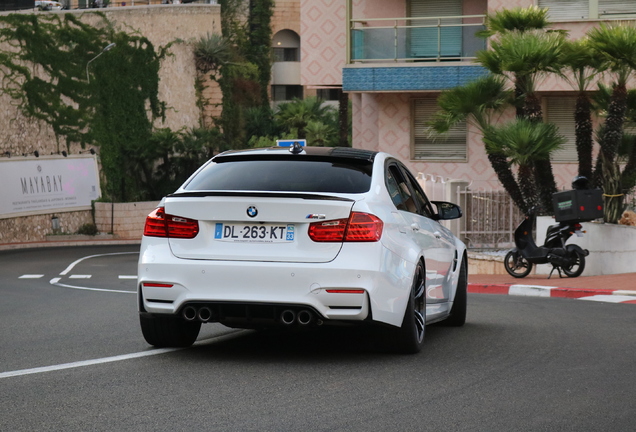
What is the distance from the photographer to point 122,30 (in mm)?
48344

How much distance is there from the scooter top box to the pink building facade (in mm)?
10943

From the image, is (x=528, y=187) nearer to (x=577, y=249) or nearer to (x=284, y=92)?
(x=577, y=249)

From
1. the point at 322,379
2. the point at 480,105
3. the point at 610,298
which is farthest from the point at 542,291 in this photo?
the point at 322,379

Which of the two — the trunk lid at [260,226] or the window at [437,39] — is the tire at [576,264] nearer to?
the trunk lid at [260,226]

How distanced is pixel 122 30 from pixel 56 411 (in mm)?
44016

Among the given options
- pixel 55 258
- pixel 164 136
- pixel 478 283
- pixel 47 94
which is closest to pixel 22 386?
pixel 478 283

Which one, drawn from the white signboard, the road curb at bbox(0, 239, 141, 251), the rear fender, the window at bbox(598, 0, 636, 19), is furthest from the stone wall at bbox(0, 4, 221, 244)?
the rear fender

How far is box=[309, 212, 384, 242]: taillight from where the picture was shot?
24.4ft

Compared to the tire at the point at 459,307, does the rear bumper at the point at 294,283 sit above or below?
above

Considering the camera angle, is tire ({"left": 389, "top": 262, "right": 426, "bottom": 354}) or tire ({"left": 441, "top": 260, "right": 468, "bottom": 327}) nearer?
tire ({"left": 389, "top": 262, "right": 426, "bottom": 354})

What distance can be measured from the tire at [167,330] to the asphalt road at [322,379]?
129 millimetres

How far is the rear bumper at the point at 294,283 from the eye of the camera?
7340 mm

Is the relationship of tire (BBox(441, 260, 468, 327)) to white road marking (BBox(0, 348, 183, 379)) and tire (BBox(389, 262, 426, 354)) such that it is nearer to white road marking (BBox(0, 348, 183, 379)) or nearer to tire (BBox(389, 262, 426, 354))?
tire (BBox(389, 262, 426, 354))

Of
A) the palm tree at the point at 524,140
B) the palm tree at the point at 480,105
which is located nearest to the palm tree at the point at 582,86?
the palm tree at the point at 524,140
